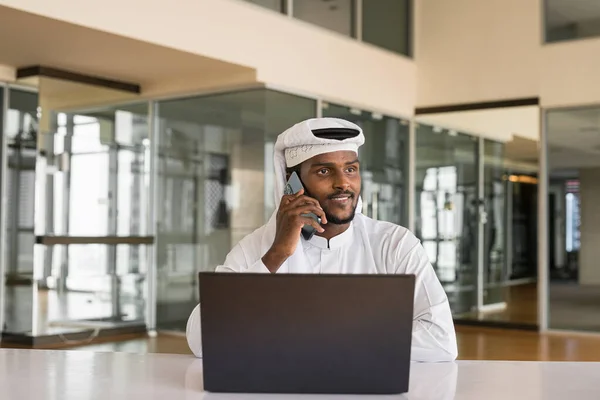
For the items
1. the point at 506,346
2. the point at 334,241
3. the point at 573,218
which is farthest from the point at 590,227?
the point at 334,241

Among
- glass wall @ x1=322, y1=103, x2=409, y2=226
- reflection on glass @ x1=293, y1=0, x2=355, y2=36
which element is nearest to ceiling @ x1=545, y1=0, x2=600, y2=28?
glass wall @ x1=322, y1=103, x2=409, y2=226

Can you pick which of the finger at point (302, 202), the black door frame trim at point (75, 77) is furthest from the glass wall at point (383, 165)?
the finger at point (302, 202)

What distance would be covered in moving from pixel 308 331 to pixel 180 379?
37 centimetres

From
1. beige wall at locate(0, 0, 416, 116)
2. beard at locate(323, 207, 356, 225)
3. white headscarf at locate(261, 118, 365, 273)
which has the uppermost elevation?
beige wall at locate(0, 0, 416, 116)

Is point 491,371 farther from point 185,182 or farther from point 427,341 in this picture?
point 185,182

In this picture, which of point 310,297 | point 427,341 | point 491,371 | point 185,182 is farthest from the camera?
point 185,182

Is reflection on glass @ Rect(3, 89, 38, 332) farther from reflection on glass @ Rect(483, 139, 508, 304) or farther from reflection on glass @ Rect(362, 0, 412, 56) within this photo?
reflection on glass @ Rect(483, 139, 508, 304)

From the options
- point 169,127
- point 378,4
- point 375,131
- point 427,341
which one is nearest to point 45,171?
point 169,127

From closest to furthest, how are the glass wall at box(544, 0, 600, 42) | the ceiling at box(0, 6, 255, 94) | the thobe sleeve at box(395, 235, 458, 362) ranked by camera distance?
the thobe sleeve at box(395, 235, 458, 362)
the ceiling at box(0, 6, 255, 94)
the glass wall at box(544, 0, 600, 42)

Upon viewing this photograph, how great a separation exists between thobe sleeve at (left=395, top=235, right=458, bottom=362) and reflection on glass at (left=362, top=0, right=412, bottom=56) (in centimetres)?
693

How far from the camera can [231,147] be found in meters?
→ 8.16

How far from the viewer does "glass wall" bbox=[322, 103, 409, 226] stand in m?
9.34

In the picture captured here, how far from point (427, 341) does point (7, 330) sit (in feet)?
21.1

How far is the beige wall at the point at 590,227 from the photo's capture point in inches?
341
